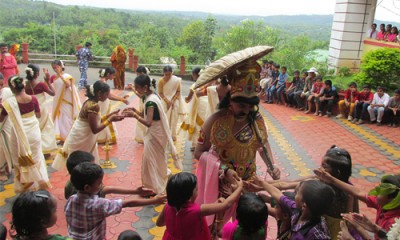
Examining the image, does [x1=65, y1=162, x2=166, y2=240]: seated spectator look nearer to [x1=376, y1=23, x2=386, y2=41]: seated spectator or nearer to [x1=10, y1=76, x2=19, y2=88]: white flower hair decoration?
[x1=10, y1=76, x2=19, y2=88]: white flower hair decoration

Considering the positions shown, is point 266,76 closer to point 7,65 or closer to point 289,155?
point 289,155

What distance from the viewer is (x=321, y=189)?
7.43 ft

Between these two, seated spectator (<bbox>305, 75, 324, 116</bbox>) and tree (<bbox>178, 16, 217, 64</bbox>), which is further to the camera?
tree (<bbox>178, 16, 217, 64</bbox>)

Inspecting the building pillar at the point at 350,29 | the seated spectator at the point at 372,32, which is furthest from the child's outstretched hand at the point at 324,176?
the seated spectator at the point at 372,32

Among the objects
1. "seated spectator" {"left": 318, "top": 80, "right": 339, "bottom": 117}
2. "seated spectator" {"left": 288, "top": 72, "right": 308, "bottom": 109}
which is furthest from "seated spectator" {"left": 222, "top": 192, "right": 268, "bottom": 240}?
"seated spectator" {"left": 288, "top": 72, "right": 308, "bottom": 109}

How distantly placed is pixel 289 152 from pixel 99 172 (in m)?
5.23

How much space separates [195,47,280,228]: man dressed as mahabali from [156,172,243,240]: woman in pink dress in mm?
594

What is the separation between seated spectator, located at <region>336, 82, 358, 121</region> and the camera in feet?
31.6

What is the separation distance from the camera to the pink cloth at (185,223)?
2396mm

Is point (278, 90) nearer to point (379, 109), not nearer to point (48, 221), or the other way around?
point (379, 109)

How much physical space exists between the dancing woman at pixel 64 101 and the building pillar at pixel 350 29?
10.4 m

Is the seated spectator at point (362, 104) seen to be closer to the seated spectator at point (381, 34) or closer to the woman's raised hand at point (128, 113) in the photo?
the seated spectator at point (381, 34)

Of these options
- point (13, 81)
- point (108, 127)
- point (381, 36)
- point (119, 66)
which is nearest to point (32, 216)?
point (13, 81)

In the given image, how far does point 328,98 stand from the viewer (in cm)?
1011
